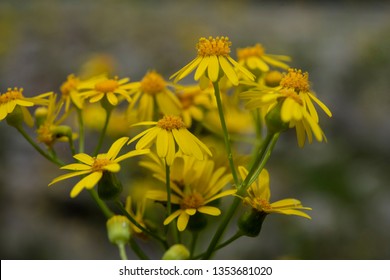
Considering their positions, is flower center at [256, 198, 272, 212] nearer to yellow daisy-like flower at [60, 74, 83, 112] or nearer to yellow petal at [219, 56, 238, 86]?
yellow petal at [219, 56, 238, 86]

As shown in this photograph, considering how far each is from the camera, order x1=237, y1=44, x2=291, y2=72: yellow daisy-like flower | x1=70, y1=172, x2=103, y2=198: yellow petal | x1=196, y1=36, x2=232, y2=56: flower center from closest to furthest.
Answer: x1=70, y1=172, x2=103, y2=198: yellow petal, x1=196, y1=36, x2=232, y2=56: flower center, x1=237, y1=44, x2=291, y2=72: yellow daisy-like flower

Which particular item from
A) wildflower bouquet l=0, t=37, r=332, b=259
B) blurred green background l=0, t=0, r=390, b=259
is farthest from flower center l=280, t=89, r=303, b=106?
blurred green background l=0, t=0, r=390, b=259

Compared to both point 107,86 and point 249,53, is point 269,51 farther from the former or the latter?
point 107,86

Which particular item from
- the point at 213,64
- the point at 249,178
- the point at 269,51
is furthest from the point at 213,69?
the point at 269,51

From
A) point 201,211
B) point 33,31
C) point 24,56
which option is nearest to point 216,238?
point 201,211

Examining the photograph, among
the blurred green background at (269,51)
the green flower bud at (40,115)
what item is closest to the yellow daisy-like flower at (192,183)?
the green flower bud at (40,115)

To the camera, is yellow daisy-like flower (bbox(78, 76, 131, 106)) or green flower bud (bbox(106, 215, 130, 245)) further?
yellow daisy-like flower (bbox(78, 76, 131, 106))

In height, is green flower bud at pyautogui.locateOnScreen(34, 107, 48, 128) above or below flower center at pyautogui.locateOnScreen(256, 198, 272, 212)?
above
